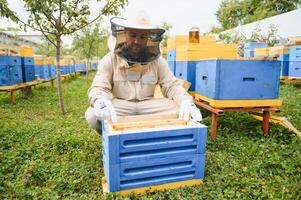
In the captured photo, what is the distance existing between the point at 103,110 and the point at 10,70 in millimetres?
5865

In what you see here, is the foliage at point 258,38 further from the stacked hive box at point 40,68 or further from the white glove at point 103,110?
the white glove at point 103,110

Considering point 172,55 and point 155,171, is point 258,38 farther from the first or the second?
point 155,171

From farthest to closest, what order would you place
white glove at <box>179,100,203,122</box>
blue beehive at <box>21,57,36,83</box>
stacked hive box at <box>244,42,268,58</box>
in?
stacked hive box at <box>244,42,268,58</box> → blue beehive at <box>21,57,36,83</box> → white glove at <box>179,100,203,122</box>

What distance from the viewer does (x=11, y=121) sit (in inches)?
183

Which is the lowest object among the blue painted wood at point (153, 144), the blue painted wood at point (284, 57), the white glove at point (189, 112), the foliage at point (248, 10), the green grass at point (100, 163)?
the green grass at point (100, 163)

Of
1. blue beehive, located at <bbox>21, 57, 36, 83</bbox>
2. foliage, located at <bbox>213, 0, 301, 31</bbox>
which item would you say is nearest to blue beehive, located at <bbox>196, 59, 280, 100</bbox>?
blue beehive, located at <bbox>21, 57, 36, 83</bbox>

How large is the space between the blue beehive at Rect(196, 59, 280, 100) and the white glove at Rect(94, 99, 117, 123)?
162cm

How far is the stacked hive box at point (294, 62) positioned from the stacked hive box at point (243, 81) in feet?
20.9

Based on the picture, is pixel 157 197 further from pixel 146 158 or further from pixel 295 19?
pixel 295 19

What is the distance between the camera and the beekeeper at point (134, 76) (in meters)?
2.49

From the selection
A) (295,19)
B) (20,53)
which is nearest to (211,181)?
(20,53)

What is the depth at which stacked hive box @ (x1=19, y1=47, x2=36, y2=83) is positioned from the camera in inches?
312

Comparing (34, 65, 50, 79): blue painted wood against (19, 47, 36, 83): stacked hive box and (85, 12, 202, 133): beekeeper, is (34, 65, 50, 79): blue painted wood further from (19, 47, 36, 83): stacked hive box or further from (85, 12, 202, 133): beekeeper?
(85, 12, 202, 133): beekeeper

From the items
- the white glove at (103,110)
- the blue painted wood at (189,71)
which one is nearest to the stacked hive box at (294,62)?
the blue painted wood at (189,71)
